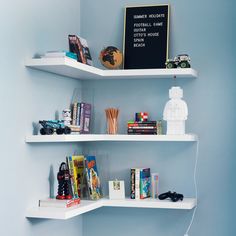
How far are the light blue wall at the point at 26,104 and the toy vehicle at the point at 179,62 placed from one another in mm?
591

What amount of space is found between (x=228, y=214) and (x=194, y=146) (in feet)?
1.38

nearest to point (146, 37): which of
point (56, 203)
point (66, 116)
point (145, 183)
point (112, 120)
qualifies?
point (112, 120)

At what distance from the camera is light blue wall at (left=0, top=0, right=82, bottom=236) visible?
2.29m

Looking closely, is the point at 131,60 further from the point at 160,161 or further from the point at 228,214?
the point at 228,214

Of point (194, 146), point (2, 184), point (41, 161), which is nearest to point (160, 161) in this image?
point (194, 146)

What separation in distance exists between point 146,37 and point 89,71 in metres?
0.49

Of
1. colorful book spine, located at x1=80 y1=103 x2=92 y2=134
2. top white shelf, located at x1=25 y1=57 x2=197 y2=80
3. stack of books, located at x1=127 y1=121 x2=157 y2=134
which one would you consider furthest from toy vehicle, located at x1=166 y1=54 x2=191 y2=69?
colorful book spine, located at x1=80 y1=103 x2=92 y2=134

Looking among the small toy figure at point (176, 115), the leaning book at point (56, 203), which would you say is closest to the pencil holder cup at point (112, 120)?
the small toy figure at point (176, 115)

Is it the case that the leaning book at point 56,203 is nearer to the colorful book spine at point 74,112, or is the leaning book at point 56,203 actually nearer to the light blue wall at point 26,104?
the light blue wall at point 26,104

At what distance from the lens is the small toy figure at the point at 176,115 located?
111 inches

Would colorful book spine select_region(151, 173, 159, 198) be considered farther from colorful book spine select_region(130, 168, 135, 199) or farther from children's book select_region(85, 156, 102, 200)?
children's book select_region(85, 156, 102, 200)

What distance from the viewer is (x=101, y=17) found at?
318 cm

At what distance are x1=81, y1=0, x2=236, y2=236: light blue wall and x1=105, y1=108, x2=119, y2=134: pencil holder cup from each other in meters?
0.13

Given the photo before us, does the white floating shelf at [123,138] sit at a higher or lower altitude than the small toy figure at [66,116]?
lower
